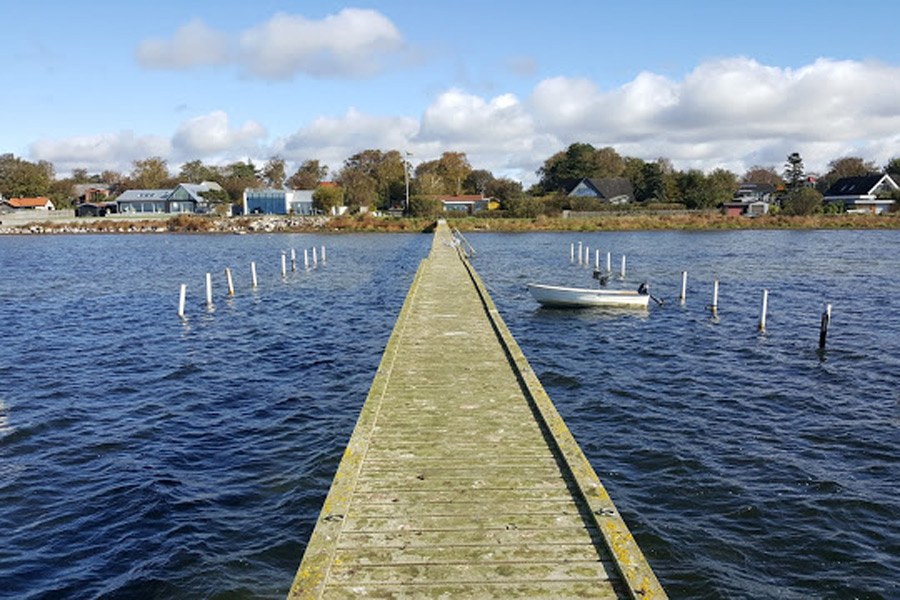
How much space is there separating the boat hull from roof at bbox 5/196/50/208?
5058 inches

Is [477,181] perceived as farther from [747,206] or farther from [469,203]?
[747,206]

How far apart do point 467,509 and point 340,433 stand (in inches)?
261

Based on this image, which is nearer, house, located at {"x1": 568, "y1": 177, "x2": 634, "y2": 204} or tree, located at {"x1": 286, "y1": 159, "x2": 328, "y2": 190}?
house, located at {"x1": 568, "y1": 177, "x2": 634, "y2": 204}

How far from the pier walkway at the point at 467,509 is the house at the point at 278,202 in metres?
105

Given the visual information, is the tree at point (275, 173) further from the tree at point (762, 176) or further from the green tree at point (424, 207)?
the tree at point (762, 176)

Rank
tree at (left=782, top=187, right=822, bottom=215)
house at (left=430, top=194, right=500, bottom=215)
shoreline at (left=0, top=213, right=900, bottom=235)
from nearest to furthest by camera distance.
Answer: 1. shoreline at (left=0, top=213, right=900, bottom=235)
2. tree at (left=782, top=187, right=822, bottom=215)
3. house at (left=430, top=194, right=500, bottom=215)

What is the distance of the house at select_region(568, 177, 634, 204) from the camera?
110 metres

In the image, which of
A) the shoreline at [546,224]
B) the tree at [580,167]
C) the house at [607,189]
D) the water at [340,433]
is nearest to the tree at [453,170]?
the tree at [580,167]

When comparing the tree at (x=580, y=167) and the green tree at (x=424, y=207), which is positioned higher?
the tree at (x=580, y=167)

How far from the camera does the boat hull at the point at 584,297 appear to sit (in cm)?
2698

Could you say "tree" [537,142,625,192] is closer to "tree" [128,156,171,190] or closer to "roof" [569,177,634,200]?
"roof" [569,177,634,200]

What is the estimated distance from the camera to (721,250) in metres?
58.1

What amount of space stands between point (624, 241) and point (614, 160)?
62484 millimetres

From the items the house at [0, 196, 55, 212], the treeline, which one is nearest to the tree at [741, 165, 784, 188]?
the treeline
